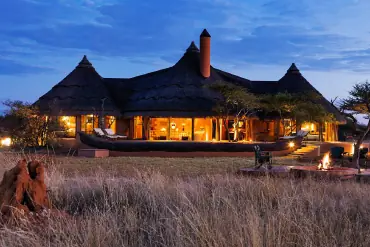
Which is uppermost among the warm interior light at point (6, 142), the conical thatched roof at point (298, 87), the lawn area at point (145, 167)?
the conical thatched roof at point (298, 87)

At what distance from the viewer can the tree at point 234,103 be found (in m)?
28.2

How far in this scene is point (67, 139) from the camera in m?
29.2

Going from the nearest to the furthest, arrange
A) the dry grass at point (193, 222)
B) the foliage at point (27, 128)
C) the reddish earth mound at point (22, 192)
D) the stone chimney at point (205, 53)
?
the dry grass at point (193, 222) → the reddish earth mound at point (22, 192) → the foliage at point (27, 128) → the stone chimney at point (205, 53)

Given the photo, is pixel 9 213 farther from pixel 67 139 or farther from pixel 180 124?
pixel 180 124

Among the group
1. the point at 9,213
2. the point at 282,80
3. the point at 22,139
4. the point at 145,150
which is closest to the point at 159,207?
the point at 9,213

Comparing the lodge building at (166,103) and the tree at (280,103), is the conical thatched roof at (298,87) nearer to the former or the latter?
the lodge building at (166,103)

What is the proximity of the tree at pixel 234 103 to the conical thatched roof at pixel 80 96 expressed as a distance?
24.4 feet

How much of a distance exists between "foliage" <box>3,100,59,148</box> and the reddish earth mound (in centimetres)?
2160

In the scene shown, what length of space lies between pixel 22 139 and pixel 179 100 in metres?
10.1

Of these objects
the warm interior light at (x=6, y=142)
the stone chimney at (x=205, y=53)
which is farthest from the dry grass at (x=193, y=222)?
the stone chimney at (x=205, y=53)

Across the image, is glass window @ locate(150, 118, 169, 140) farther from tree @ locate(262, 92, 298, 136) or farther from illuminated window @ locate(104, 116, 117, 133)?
tree @ locate(262, 92, 298, 136)

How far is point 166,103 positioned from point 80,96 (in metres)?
6.12

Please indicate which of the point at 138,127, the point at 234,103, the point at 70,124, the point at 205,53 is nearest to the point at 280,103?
the point at 234,103

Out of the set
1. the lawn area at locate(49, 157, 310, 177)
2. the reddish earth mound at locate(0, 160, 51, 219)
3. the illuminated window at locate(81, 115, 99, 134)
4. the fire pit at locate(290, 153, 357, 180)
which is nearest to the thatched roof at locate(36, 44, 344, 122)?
the illuminated window at locate(81, 115, 99, 134)
